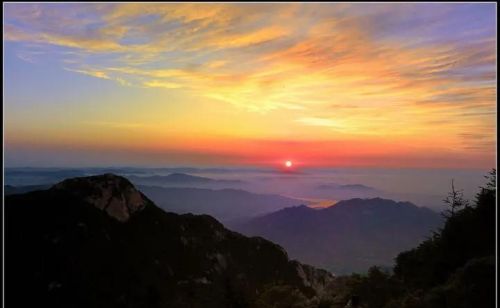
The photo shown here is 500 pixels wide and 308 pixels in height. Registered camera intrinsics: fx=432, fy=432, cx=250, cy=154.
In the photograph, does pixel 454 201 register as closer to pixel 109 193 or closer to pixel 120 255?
pixel 120 255

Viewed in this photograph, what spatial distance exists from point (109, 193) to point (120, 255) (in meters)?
24.9

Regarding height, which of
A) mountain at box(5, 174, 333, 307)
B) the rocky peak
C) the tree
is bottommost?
mountain at box(5, 174, 333, 307)

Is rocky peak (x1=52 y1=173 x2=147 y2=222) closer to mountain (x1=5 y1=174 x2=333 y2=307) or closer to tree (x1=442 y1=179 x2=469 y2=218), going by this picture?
mountain (x1=5 y1=174 x2=333 y2=307)

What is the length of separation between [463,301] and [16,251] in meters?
119

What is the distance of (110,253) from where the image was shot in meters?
129

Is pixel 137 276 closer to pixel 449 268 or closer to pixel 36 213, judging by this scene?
pixel 36 213

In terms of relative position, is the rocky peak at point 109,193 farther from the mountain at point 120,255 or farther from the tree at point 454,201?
the tree at point 454,201

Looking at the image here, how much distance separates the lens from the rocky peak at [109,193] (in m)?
Result: 142

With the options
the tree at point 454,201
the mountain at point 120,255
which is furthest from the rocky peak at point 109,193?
the tree at point 454,201

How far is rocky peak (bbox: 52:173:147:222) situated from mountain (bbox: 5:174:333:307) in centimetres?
33

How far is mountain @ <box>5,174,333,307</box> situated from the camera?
113 metres

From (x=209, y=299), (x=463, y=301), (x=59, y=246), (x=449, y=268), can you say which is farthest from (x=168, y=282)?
(x=463, y=301)

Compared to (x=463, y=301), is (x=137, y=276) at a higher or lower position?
A: lower

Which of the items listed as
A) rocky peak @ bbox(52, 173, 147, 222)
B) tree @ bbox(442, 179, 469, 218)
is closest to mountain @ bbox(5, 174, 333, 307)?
rocky peak @ bbox(52, 173, 147, 222)
